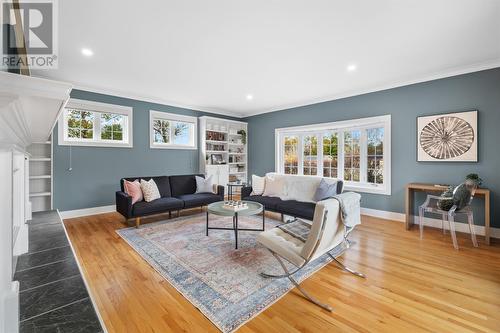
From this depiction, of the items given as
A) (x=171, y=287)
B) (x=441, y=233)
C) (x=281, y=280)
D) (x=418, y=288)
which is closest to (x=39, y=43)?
(x=171, y=287)

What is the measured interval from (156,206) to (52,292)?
2.44 m

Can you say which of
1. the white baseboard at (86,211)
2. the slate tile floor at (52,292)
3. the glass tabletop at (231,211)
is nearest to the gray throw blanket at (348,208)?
the glass tabletop at (231,211)

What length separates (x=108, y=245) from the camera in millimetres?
3016

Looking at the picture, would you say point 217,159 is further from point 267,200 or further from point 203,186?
point 267,200

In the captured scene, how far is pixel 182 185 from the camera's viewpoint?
487 centimetres

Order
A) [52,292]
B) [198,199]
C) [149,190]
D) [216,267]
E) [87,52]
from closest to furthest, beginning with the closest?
[52,292], [216,267], [87,52], [149,190], [198,199]

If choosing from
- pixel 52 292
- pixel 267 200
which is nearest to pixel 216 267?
pixel 52 292

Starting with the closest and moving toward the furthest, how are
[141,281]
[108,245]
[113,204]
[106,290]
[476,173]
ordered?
[106,290] < [141,281] < [108,245] < [476,173] < [113,204]

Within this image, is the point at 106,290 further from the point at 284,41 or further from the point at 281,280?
the point at 284,41

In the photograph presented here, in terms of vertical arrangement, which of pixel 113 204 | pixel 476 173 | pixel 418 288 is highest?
pixel 476 173

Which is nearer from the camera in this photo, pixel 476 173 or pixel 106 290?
pixel 106 290

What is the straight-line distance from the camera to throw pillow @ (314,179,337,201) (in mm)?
3680

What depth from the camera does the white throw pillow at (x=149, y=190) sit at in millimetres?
4043

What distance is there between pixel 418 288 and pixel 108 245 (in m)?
3.64
